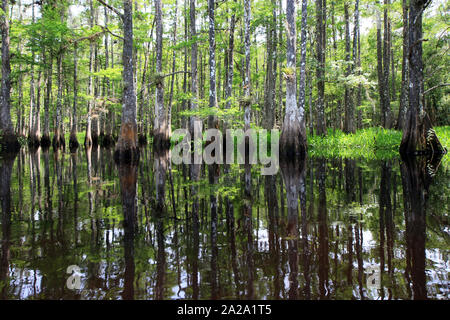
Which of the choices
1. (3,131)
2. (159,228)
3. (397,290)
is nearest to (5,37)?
(3,131)

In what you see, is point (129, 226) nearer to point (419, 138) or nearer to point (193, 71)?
point (419, 138)

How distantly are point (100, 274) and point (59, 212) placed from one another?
8.20 ft

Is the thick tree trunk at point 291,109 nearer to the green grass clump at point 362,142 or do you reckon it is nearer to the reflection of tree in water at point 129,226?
the green grass clump at point 362,142

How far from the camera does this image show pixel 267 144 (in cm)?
1591

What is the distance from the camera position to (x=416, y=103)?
1076 cm

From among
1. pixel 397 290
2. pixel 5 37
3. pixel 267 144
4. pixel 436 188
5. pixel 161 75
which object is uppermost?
pixel 5 37

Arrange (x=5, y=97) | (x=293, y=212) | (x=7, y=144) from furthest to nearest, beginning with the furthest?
(x=7, y=144) < (x=5, y=97) < (x=293, y=212)

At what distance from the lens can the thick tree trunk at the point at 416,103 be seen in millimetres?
10578

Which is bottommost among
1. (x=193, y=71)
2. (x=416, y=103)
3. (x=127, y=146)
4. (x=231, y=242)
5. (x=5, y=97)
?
(x=231, y=242)

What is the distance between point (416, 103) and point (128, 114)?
412 inches

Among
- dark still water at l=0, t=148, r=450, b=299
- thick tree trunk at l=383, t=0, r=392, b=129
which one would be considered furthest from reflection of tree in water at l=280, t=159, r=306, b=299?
thick tree trunk at l=383, t=0, r=392, b=129

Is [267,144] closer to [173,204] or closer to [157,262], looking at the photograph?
[173,204]

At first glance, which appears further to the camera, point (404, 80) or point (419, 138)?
point (404, 80)

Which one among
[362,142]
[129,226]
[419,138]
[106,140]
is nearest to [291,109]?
[419,138]
